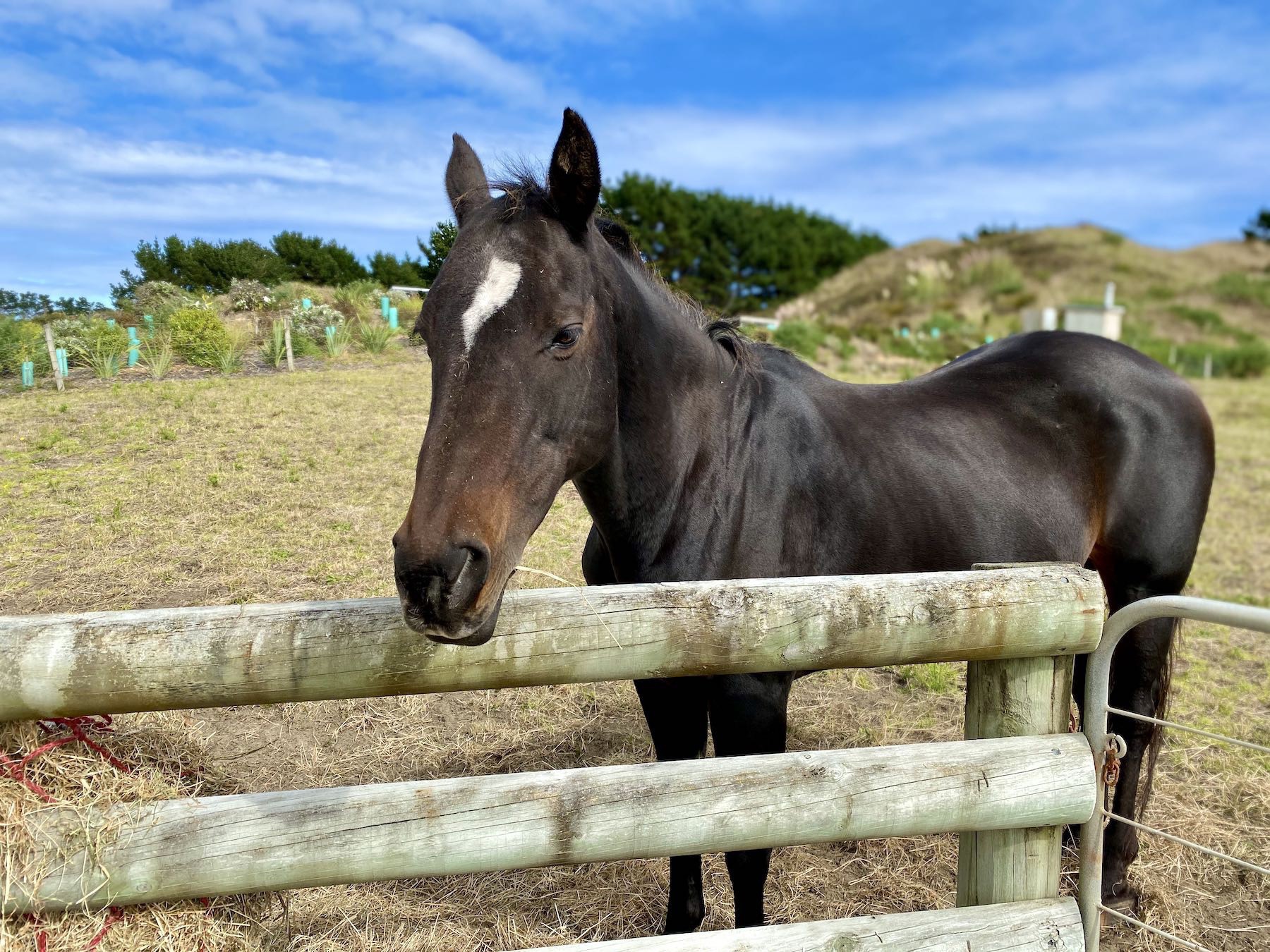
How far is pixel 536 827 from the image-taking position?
1.65m

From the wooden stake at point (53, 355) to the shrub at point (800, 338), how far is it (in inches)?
444

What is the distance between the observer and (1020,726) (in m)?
1.92

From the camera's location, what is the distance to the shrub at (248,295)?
3.08m

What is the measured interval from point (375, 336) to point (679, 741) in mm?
2321

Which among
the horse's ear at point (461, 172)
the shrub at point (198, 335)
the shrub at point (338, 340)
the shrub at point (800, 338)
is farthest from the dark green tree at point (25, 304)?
the shrub at point (800, 338)

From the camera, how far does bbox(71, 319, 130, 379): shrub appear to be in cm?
294

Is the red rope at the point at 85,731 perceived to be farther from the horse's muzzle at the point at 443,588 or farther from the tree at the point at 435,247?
the tree at the point at 435,247

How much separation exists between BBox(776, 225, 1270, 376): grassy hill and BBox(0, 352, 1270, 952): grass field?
1627 centimetres

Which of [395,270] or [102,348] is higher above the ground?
[395,270]

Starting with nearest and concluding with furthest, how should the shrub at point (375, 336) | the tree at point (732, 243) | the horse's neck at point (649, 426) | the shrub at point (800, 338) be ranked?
the horse's neck at point (649, 426)
the shrub at point (375, 336)
the tree at point (732, 243)
the shrub at point (800, 338)

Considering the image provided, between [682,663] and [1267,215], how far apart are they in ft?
199

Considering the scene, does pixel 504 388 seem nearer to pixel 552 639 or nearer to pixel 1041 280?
pixel 552 639

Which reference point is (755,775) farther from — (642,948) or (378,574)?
(378,574)

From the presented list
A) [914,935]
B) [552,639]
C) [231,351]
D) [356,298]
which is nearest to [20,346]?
[231,351]
